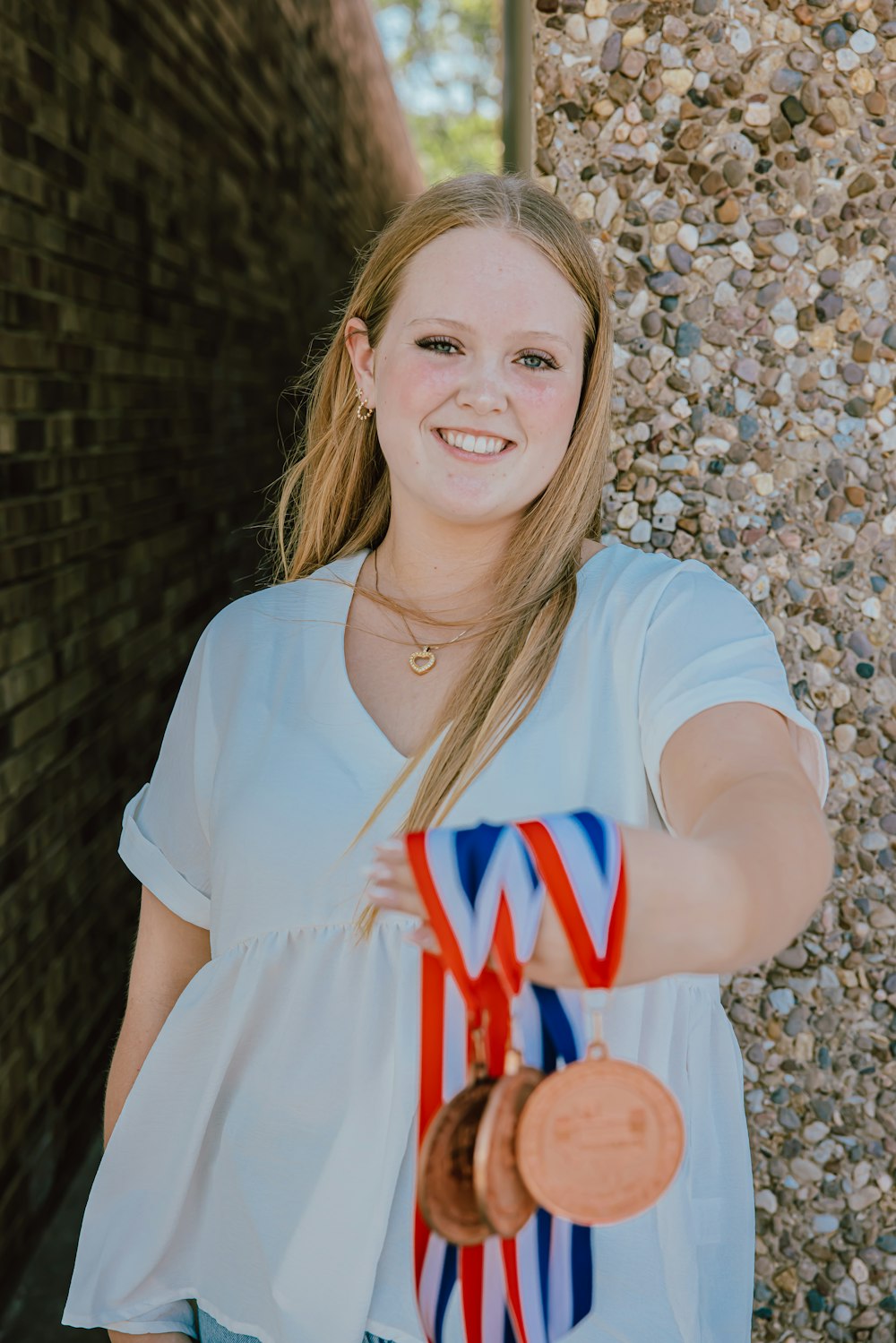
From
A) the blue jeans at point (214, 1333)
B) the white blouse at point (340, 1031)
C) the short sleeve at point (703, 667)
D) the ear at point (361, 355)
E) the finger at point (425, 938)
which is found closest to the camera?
the finger at point (425, 938)

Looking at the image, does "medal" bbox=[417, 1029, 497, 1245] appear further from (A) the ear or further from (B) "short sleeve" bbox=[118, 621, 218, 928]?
(A) the ear

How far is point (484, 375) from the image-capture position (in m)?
1.69

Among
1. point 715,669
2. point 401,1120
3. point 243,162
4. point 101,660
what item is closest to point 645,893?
→ point 715,669

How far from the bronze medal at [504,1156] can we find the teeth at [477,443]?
3.07ft

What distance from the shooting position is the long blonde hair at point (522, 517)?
1610mm

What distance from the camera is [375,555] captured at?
6.77ft

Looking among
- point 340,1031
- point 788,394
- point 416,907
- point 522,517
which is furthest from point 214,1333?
point 788,394

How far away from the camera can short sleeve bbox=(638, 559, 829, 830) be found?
140 cm

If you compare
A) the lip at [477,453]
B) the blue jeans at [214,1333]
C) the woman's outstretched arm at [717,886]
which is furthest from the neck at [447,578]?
the blue jeans at [214,1333]

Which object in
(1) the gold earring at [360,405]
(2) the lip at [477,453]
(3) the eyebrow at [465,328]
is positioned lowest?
(2) the lip at [477,453]

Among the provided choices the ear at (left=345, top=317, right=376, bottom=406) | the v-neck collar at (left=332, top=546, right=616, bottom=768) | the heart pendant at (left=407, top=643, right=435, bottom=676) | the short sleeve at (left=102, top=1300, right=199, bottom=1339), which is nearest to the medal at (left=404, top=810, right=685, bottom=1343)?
the v-neck collar at (left=332, top=546, right=616, bottom=768)

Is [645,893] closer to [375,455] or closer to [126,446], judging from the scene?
[375,455]

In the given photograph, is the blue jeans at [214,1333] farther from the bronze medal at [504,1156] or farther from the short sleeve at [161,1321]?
the bronze medal at [504,1156]

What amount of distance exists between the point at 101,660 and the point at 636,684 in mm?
2471
